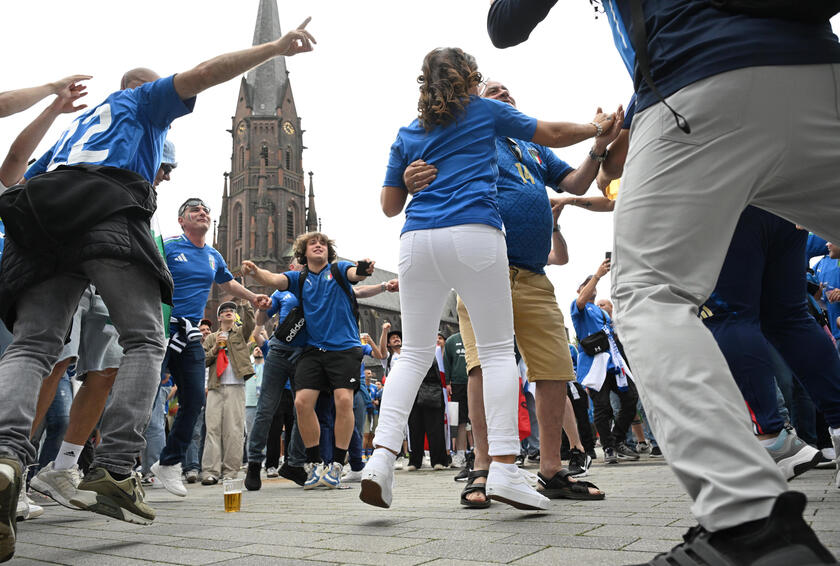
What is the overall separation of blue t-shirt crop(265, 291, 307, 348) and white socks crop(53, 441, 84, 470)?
274 cm

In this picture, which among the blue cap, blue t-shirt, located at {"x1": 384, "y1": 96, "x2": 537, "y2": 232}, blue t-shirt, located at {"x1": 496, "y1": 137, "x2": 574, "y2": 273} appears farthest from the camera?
the blue cap

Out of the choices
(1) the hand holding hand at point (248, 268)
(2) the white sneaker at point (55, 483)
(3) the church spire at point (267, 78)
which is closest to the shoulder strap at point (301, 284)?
(1) the hand holding hand at point (248, 268)

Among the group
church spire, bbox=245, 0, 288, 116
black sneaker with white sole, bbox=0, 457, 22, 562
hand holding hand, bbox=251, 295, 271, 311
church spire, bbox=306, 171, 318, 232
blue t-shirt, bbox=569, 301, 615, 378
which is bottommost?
black sneaker with white sole, bbox=0, 457, 22, 562

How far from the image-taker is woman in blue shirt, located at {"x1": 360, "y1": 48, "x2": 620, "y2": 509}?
325 cm

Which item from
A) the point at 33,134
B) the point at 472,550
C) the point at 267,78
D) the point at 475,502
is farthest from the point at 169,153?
the point at 267,78

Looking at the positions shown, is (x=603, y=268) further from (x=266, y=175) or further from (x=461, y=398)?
(x=266, y=175)

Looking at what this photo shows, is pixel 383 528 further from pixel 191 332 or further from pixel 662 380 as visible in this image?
pixel 191 332

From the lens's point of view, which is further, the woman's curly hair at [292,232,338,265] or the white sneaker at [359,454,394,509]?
the woman's curly hair at [292,232,338,265]

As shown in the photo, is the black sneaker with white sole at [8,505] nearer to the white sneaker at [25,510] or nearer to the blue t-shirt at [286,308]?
the white sneaker at [25,510]

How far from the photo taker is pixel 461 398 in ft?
34.8

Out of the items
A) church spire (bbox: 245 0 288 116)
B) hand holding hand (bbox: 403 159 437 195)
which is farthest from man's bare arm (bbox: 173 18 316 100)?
church spire (bbox: 245 0 288 116)

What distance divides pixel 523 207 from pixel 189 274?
3788 millimetres

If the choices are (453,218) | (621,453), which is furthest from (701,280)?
(621,453)

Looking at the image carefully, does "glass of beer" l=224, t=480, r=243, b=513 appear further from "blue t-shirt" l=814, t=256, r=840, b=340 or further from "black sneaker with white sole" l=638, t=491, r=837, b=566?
"blue t-shirt" l=814, t=256, r=840, b=340
